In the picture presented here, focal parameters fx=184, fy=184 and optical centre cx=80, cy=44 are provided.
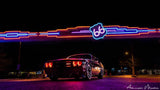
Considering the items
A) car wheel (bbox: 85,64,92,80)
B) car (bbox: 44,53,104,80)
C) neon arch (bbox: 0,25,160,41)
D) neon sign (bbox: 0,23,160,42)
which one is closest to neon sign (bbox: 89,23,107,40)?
neon sign (bbox: 0,23,160,42)

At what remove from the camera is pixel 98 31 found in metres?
19.8

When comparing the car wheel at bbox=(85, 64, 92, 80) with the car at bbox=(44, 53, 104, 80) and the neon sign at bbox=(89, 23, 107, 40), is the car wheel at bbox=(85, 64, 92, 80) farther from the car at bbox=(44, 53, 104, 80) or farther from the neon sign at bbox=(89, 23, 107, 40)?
the neon sign at bbox=(89, 23, 107, 40)

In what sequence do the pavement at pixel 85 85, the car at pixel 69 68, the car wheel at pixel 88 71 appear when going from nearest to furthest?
the pavement at pixel 85 85
the car at pixel 69 68
the car wheel at pixel 88 71

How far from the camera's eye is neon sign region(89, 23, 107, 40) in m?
19.5

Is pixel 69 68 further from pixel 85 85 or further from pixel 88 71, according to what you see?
pixel 85 85

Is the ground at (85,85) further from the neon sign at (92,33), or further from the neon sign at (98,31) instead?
the neon sign at (92,33)

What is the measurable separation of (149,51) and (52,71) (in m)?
25.0

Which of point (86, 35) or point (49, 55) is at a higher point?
point (86, 35)

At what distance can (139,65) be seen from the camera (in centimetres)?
2756

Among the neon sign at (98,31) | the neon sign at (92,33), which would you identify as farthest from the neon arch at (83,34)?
the neon sign at (98,31)

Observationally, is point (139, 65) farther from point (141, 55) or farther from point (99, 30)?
point (99, 30)

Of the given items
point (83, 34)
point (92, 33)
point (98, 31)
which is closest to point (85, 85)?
point (92, 33)

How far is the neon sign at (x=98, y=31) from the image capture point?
64.0ft

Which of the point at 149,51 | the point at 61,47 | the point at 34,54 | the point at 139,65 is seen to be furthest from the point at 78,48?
the point at 149,51
